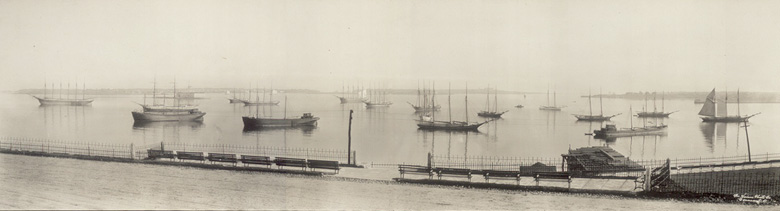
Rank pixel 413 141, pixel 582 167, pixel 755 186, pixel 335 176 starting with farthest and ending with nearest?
1. pixel 413 141
2. pixel 582 167
3. pixel 755 186
4. pixel 335 176

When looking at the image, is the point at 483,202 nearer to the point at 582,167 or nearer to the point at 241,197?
the point at 241,197

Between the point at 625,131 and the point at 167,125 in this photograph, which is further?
the point at 167,125

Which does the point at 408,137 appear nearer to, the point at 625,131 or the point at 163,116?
the point at 625,131

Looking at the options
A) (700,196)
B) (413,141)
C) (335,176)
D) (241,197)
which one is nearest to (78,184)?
(241,197)

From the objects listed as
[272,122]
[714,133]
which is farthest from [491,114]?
[272,122]

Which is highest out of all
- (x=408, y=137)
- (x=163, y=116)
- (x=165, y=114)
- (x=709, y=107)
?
(x=709, y=107)

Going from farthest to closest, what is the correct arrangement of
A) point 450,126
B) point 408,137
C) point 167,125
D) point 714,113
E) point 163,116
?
point 714,113 → point 163,116 → point 167,125 → point 450,126 → point 408,137

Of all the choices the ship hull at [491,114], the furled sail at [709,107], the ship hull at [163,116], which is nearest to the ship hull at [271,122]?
the ship hull at [163,116]

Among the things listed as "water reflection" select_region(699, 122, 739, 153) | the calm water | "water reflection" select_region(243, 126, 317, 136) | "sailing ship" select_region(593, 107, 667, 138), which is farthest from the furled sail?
"water reflection" select_region(243, 126, 317, 136)

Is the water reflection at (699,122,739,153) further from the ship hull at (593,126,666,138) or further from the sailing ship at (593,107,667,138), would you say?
the sailing ship at (593,107,667,138)
